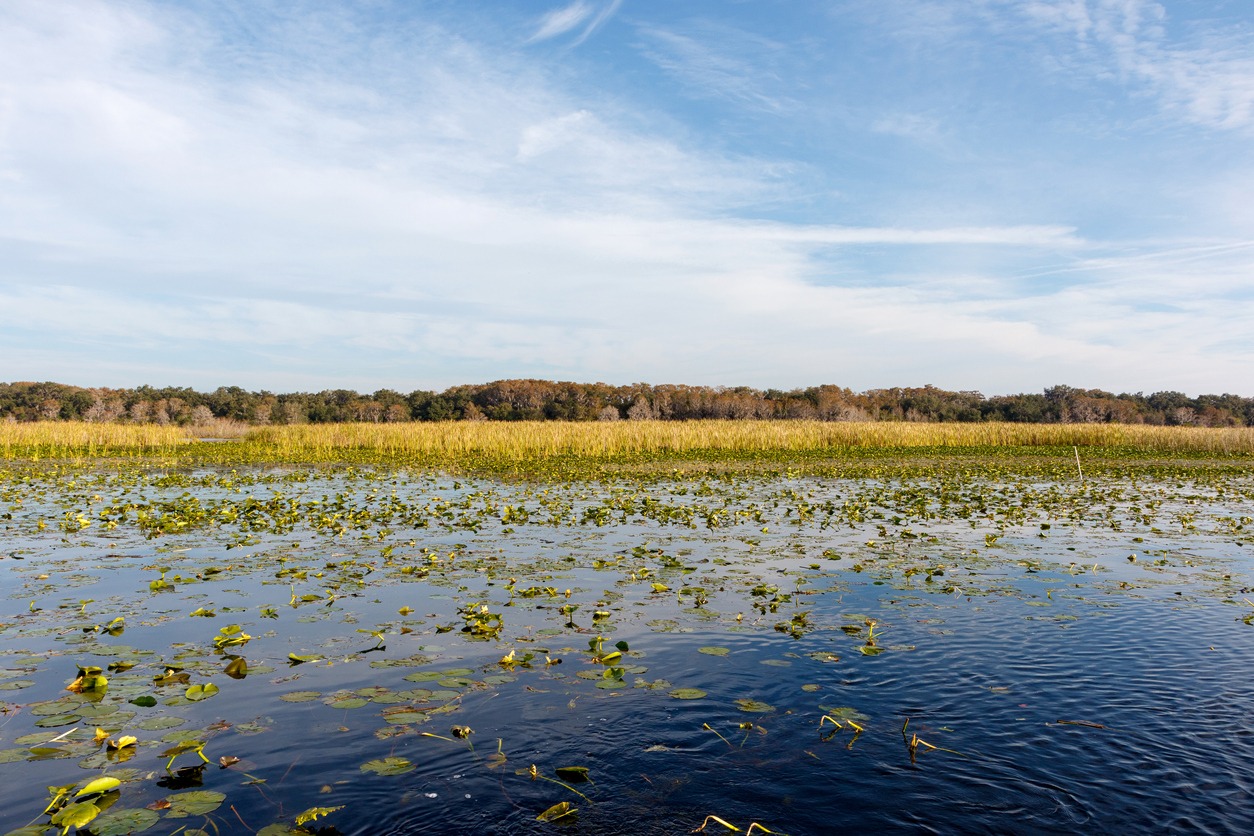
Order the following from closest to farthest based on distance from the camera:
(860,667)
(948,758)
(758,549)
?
(948,758) < (860,667) < (758,549)

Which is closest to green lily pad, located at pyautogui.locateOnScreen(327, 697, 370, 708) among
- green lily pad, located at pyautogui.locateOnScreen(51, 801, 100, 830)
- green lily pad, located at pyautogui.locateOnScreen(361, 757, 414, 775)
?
green lily pad, located at pyautogui.locateOnScreen(361, 757, 414, 775)

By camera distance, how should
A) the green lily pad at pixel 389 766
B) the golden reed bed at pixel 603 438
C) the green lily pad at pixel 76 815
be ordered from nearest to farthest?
the green lily pad at pixel 76 815, the green lily pad at pixel 389 766, the golden reed bed at pixel 603 438

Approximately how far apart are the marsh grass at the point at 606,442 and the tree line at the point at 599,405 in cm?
3695

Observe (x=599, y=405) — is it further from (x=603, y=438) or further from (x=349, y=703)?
(x=349, y=703)

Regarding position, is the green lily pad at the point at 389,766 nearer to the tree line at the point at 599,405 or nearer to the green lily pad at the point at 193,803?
the green lily pad at the point at 193,803

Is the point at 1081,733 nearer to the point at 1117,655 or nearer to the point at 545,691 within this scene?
the point at 1117,655

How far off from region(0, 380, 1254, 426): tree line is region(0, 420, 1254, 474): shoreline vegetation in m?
37.0

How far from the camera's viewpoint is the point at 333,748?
4332 millimetres

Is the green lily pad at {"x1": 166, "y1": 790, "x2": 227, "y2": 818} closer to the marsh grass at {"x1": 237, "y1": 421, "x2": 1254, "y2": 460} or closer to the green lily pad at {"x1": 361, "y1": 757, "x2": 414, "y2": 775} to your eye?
the green lily pad at {"x1": 361, "y1": 757, "x2": 414, "y2": 775}

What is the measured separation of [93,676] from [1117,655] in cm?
761

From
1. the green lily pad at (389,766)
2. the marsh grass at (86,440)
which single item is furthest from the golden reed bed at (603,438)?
the green lily pad at (389,766)

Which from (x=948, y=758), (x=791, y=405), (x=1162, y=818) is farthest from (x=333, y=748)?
(x=791, y=405)

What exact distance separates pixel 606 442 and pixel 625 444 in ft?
4.12

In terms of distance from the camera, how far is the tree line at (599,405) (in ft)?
260
